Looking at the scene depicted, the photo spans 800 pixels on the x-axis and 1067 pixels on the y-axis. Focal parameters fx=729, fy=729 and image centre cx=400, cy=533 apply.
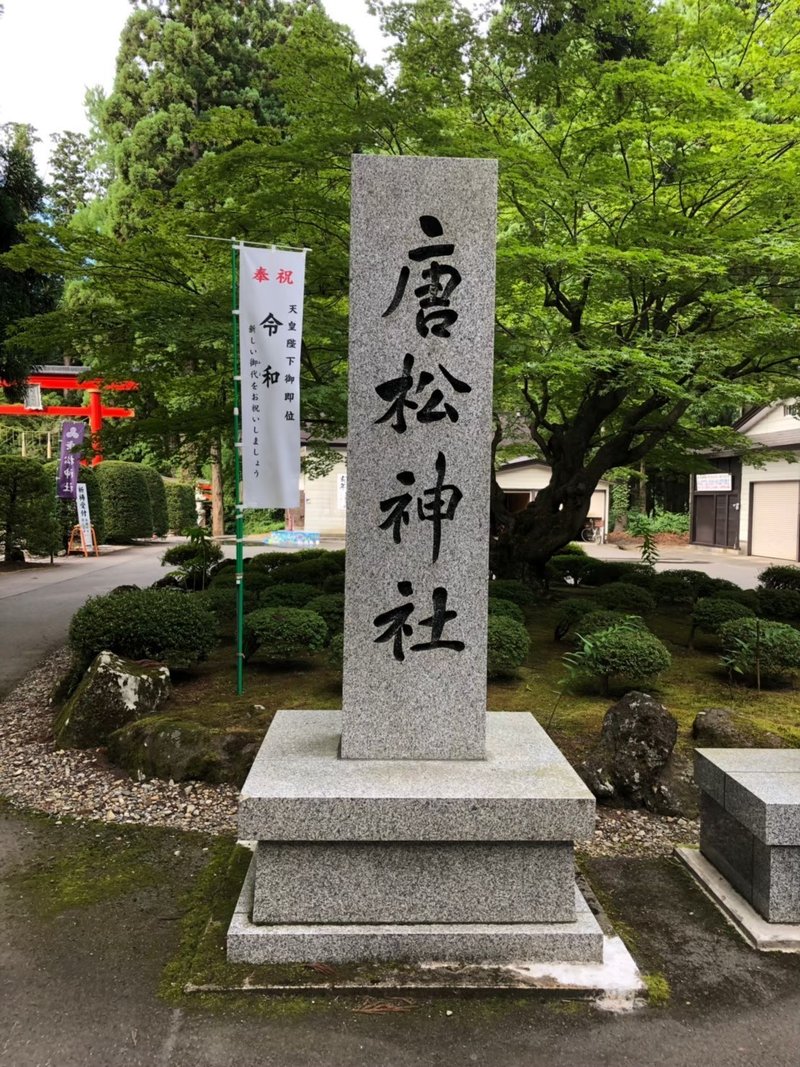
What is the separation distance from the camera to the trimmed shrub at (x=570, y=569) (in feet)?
42.2

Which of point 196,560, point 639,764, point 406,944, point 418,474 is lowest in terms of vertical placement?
point 406,944

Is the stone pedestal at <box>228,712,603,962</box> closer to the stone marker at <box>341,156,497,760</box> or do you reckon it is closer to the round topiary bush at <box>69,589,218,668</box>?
the stone marker at <box>341,156,497,760</box>

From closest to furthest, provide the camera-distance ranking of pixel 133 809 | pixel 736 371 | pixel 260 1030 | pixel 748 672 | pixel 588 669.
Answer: pixel 260 1030, pixel 133 809, pixel 588 669, pixel 748 672, pixel 736 371

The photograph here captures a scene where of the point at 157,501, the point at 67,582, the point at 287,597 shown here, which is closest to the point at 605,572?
the point at 287,597

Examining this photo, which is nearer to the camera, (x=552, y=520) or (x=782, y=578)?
(x=552, y=520)

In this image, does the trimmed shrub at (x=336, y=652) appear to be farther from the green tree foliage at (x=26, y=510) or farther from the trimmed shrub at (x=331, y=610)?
the green tree foliage at (x=26, y=510)

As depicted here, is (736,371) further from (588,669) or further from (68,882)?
(68,882)

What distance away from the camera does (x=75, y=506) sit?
2322cm

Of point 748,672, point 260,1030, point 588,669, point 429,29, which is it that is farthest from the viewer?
point 429,29

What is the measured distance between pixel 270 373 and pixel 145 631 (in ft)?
8.16

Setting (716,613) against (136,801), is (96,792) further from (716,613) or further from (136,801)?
(716,613)

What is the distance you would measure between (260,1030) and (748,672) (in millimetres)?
5827

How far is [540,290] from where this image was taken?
9.89 metres

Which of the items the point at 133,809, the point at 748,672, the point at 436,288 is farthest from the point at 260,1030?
the point at 748,672
